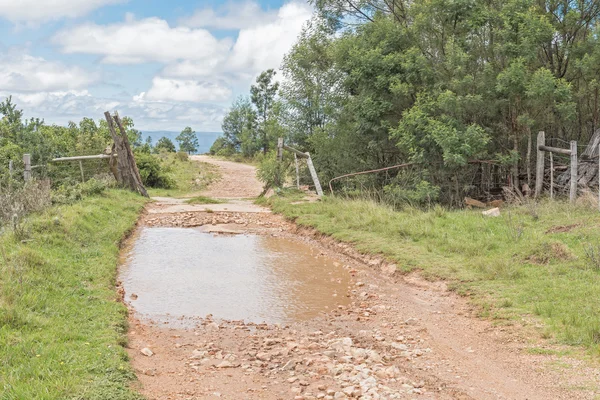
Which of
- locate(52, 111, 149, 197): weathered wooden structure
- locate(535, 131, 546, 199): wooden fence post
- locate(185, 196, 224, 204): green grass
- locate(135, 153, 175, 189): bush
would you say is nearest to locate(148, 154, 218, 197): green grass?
locate(135, 153, 175, 189): bush

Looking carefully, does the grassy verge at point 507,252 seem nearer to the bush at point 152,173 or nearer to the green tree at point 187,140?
the bush at point 152,173

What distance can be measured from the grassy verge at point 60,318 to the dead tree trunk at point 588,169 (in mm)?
10657

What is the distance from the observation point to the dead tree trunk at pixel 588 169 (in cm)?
1305

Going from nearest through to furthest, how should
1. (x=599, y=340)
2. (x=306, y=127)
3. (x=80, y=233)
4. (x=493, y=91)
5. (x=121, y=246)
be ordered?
(x=599, y=340)
(x=80, y=233)
(x=121, y=246)
(x=493, y=91)
(x=306, y=127)

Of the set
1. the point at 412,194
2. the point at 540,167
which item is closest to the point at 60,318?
the point at 412,194

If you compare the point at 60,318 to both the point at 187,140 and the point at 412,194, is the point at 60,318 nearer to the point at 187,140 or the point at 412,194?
the point at 412,194

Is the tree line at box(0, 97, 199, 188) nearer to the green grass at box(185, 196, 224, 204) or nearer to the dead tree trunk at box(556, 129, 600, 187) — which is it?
the green grass at box(185, 196, 224, 204)

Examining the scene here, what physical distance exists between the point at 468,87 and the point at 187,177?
15.9 metres

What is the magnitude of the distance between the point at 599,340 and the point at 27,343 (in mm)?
5484

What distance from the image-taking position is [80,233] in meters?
10.5

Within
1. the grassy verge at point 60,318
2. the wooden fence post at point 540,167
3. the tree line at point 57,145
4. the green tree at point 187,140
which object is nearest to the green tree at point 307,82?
the tree line at point 57,145

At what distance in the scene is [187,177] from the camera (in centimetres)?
2697

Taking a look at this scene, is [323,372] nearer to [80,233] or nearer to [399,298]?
[399,298]

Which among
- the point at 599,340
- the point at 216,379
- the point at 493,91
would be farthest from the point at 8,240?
the point at 493,91
